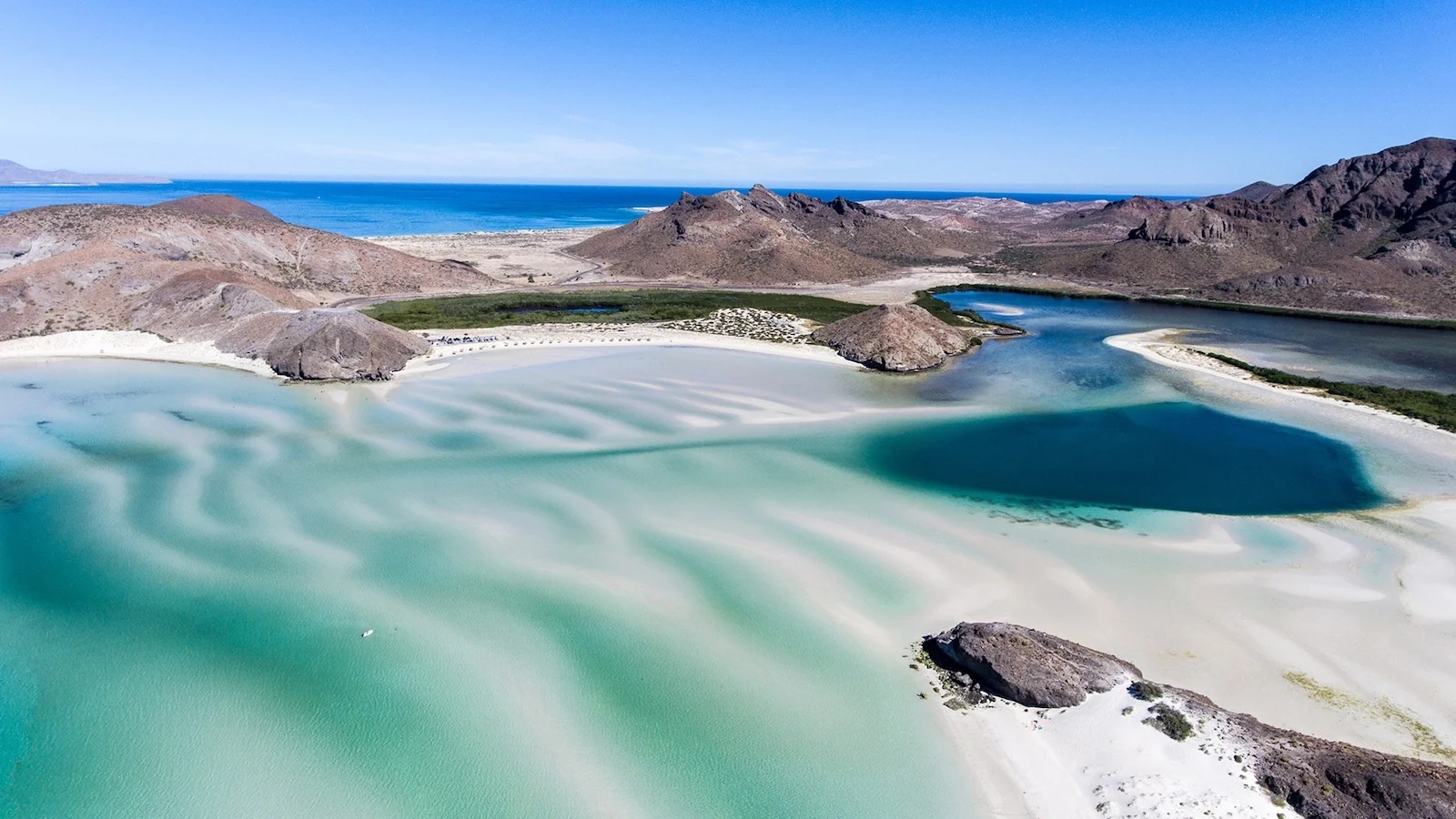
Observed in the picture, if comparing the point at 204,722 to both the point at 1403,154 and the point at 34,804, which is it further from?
the point at 1403,154

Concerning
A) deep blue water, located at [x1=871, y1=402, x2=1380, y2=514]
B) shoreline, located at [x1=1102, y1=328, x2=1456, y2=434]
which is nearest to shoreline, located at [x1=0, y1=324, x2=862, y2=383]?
deep blue water, located at [x1=871, y1=402, x2=1380, y2=514]

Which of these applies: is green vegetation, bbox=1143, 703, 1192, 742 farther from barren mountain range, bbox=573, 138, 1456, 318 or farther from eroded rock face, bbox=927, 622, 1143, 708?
barren mountain range, bbox=573, 138, 1456, 318

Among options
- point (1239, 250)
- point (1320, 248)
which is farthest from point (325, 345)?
point (1320, 248)

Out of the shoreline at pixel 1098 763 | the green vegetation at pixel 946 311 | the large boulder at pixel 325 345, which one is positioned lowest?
the shoreline at pixel 1098 763

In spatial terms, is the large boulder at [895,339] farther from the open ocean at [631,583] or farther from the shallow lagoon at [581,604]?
the shallow lagoon at [581,604]

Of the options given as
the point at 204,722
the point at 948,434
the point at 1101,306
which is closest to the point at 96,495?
the point at 204,722

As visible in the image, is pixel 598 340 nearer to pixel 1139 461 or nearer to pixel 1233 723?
pixel 1139 461

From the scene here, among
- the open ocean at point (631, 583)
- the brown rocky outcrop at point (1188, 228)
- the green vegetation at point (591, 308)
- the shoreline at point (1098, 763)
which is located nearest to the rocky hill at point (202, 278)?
the open ocean at point (631, 583)
